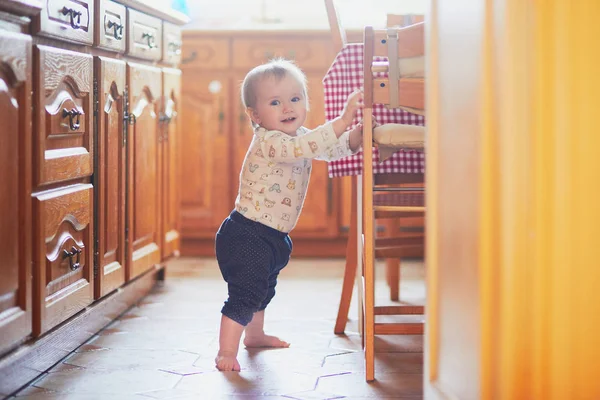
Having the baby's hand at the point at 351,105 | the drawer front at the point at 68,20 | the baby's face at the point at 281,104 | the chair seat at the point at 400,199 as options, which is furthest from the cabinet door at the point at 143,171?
the baby's hand at the point at 351,105

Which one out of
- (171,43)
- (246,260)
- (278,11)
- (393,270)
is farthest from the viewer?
(278,11)

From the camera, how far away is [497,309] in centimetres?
118

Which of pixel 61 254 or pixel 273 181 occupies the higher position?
pixel 273 181

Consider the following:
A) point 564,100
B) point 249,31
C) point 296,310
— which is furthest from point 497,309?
point 249,31

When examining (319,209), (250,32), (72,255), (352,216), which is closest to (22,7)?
(72,255)

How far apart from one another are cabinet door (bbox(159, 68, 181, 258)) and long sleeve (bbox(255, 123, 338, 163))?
0.94 meters

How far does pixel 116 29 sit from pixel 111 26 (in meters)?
0.04

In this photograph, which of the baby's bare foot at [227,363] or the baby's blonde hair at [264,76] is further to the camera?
Result: the baby's blonde hair at [264,76]

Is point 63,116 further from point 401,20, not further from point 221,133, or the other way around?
point 221,133

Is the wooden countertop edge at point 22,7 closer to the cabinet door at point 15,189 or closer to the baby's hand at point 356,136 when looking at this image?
the cabinet door at point 15,189

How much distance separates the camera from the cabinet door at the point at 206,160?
12.0 ft

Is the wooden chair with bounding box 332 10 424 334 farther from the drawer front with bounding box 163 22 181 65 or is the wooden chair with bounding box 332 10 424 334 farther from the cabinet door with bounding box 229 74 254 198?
the cabinet door with bounding box 229 74 254 198

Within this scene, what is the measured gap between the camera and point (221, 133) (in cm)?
368

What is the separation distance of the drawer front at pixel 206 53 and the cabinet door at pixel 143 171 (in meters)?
0.79
